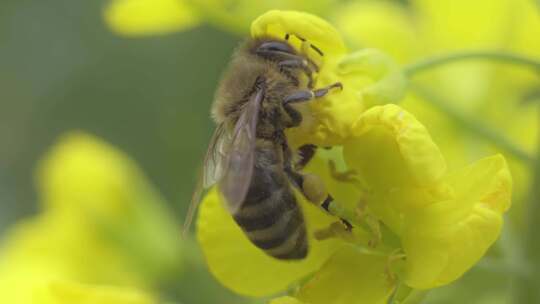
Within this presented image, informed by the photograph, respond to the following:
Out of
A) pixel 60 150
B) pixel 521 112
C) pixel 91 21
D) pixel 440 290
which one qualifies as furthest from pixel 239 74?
pixel 91 21

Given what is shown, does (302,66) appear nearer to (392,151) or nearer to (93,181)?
(392,151)

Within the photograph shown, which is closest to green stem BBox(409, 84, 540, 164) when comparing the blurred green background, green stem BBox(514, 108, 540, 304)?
green stem BBox(514, 108, 540, 304)

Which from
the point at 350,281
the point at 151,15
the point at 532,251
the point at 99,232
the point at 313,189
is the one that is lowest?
the point at 532,251

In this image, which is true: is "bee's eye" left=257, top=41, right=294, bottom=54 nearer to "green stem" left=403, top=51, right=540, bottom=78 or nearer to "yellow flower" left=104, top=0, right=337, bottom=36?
"green stem" left=403, top=51, right=540, bottom=78

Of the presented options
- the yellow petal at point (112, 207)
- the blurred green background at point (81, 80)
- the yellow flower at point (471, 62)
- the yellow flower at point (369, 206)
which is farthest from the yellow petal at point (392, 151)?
the blurred green background at point (81, 80)

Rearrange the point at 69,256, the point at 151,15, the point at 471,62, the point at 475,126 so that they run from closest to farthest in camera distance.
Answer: the point at 475,126, the point at 151,15, the point at 471,62, the point at 69,256

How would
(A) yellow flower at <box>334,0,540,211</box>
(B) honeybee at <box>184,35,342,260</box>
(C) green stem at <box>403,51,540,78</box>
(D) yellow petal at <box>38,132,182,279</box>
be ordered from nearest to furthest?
(B) honeybee at <box>184,35,342,260</box> → (C) green stem at <box>403,51,540,78</box> → (A) yellow flower at <box>334,0,540,211</box> → (D) yellow petal at <box>38,132,182,279</box>

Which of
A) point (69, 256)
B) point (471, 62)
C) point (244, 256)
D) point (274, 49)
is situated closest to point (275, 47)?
point (274, 49)
